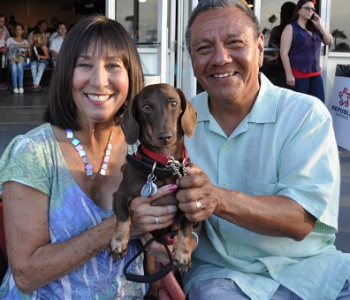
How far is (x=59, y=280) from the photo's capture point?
227 centimetres

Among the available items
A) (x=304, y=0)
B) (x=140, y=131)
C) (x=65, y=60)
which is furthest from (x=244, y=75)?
(x=304, y=0)

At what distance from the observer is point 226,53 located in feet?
7.95

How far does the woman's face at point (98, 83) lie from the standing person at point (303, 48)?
5648 millimetres

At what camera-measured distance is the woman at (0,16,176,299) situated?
7.16ft

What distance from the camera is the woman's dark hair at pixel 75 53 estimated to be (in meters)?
2.38

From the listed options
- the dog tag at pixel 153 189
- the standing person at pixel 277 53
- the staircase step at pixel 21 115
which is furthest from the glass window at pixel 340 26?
the dog tag at pixel 153 189

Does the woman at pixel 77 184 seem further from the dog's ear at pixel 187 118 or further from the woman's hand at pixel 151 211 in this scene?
the dog's ear at pixel 187 118

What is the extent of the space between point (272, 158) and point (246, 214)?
32cm

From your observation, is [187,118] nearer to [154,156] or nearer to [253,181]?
[154,156]

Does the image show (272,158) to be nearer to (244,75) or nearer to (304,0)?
(244,75)

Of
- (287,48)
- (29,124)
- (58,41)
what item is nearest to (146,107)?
(287,48)

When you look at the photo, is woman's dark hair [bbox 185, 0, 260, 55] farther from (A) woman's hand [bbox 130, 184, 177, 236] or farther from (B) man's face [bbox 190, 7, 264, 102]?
(A) woman's hand [bbox 130, 184, 177, 236]

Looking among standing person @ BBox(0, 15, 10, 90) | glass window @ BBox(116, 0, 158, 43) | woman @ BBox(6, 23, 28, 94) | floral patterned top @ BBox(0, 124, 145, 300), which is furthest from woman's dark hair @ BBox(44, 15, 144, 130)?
standing person @ BBox(0, 15, 10, 90)

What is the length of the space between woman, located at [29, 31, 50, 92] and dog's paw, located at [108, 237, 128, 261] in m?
12.0
